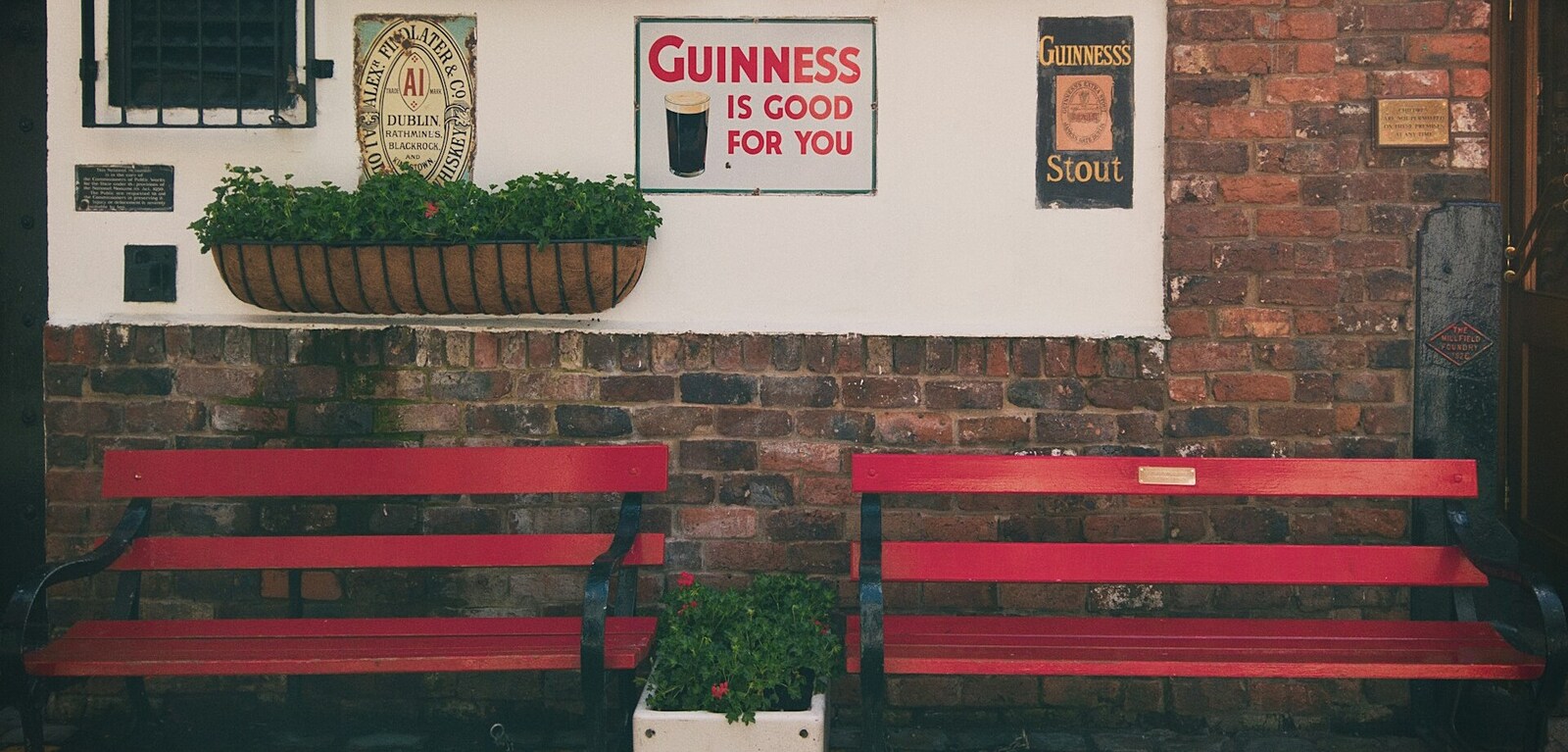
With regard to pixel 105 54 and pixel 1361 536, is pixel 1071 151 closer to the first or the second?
pixel 1361 536

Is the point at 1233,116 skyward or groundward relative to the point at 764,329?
skyward

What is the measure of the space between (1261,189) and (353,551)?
2.86 m

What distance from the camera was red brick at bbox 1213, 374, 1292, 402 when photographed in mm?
4016

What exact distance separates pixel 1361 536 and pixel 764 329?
191 centimetres

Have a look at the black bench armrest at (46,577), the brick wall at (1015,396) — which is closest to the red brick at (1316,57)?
the brick wall at (1015,396)

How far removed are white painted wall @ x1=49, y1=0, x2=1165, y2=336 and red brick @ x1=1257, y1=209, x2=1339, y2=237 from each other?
0.30 meters

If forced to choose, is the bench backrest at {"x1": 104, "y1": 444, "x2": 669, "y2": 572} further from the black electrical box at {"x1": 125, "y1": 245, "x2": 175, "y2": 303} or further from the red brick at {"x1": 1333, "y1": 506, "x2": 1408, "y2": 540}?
the red brick at {"x1": 1333, "y1": 506, "x2": 1408, "y2": 540}

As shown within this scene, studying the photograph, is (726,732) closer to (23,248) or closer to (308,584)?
(308,584)

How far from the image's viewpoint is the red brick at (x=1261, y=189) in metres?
3.98

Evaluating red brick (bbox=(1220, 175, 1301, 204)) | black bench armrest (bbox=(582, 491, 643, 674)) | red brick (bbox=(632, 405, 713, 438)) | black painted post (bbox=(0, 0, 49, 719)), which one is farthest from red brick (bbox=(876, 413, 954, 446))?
black painted post (bbox=(0, 0, 49, 719))

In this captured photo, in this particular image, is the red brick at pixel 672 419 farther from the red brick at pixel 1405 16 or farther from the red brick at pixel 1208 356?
the red brick at pixel 1405 16

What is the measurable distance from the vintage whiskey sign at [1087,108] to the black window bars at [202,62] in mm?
2179

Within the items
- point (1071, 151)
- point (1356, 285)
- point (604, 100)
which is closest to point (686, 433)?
point (604, 100)

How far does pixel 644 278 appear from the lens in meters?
4.13
